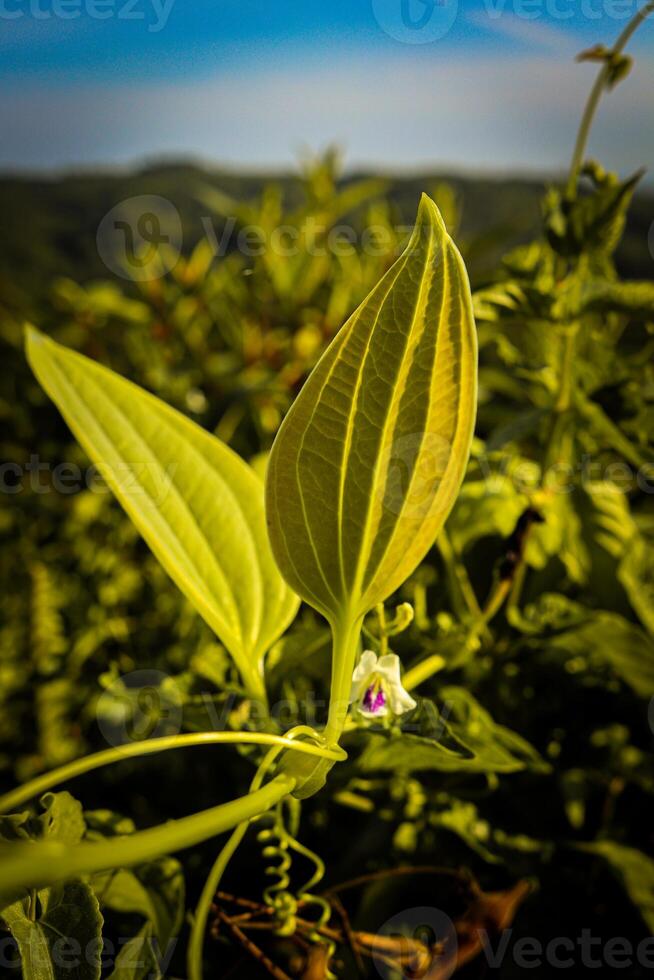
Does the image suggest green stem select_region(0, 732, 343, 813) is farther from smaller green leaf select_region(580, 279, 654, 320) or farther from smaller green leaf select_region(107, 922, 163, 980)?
smaller green leaf select_region(580, 279, 654, 320)

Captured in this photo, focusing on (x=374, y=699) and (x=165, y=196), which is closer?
(x=374, y=699)

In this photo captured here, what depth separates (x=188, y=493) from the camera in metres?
0.36

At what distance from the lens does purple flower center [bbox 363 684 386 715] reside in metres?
0.29

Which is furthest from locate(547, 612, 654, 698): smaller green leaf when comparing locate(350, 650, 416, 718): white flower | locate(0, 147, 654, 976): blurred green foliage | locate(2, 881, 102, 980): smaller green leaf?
locate(2, 881, 102, 980): smaller green leaf

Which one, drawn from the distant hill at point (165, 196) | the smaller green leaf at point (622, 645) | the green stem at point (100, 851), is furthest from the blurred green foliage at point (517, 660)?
the distant hill at point (165, 196)

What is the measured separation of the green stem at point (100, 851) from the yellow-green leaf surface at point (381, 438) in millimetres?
86

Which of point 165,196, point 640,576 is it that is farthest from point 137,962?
point 165,196

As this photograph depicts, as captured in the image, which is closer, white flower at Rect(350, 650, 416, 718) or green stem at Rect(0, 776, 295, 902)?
green stem at Rect(0, 776, 295, 902)

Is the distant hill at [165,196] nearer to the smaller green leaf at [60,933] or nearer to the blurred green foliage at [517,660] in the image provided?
the blurred green foliage at [517,660]

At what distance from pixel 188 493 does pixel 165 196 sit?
73 centimetres

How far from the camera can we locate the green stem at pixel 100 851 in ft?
0.55

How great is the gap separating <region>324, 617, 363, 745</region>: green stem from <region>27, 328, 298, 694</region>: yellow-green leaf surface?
0.21 ft

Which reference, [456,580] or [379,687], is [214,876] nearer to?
[379,687]

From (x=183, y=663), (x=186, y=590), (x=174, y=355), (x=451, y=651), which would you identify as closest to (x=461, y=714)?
(x=451, y=651)
